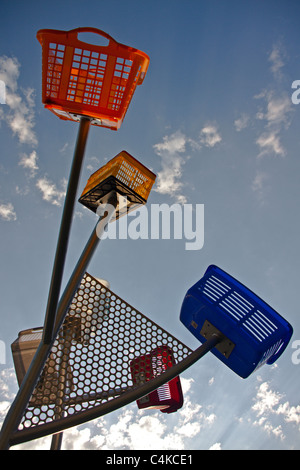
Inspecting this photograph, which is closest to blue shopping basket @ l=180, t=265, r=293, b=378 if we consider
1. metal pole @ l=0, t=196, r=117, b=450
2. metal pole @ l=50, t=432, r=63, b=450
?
metal pole @ l=0, t=196, r=117, b=450

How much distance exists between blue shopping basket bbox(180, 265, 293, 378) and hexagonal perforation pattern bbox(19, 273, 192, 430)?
1.61ft

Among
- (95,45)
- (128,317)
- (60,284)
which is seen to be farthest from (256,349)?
(95,45)

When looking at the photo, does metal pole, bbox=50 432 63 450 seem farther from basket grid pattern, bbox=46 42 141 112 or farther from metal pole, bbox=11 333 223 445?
→ basket grid pattern, bbox=46 42 141 112

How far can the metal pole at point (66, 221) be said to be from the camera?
1558mm

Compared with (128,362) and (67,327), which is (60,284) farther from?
(128,362)

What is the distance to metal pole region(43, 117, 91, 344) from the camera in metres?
1.56

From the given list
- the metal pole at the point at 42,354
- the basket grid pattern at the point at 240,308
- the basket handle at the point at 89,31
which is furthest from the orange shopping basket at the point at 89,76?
the basket grid pattern at the point at 240,308

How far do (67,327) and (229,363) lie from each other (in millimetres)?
1429

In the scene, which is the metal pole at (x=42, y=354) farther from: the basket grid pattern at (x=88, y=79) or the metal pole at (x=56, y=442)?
the metal pole at (x=56, y=442)

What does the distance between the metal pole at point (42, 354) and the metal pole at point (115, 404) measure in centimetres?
6

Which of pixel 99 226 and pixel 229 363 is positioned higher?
pixel 99 226

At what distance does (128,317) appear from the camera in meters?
2.56

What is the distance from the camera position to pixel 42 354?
1.74 metres
